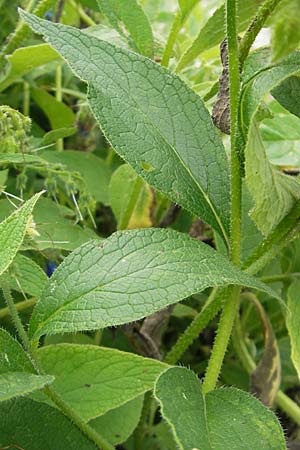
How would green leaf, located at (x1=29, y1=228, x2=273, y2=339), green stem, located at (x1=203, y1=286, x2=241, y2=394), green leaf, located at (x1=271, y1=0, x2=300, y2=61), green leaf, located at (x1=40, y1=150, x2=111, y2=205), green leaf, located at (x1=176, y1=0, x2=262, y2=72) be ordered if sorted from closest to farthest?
green leaf, located at (x1=271, y1=0, x2=300, y2=61)
green leaf, located at (x1=29, y1=228, x2=273, y2=339)
green stem, located at (x1=203, y1=286, x2=241, y2=394)
green leaf, located at (x1=176, y1=0, x2=262, y2=72)
green leaf, located at (x1=40, y1=150, x2=111, y2=205)

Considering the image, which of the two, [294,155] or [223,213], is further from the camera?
[294,155]

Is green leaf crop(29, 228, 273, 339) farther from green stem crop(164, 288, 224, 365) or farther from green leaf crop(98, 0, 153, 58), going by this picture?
green leaf crop(98, 0, 153, 58)

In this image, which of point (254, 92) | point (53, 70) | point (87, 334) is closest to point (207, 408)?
point (254, 92)

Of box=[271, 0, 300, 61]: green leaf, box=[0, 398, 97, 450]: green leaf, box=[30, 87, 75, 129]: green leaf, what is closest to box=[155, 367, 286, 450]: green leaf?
box=[0, 398, 97, 450]: green leaf

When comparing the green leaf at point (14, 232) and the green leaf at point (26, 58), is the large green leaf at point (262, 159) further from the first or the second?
the green leaf at point (26, 58)

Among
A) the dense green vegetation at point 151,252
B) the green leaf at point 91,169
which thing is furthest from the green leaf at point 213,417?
the green leaf at point 91,169

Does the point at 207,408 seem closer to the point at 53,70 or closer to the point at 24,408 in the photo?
the point at 24,408

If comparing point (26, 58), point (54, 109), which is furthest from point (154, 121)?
point (54, 109)
